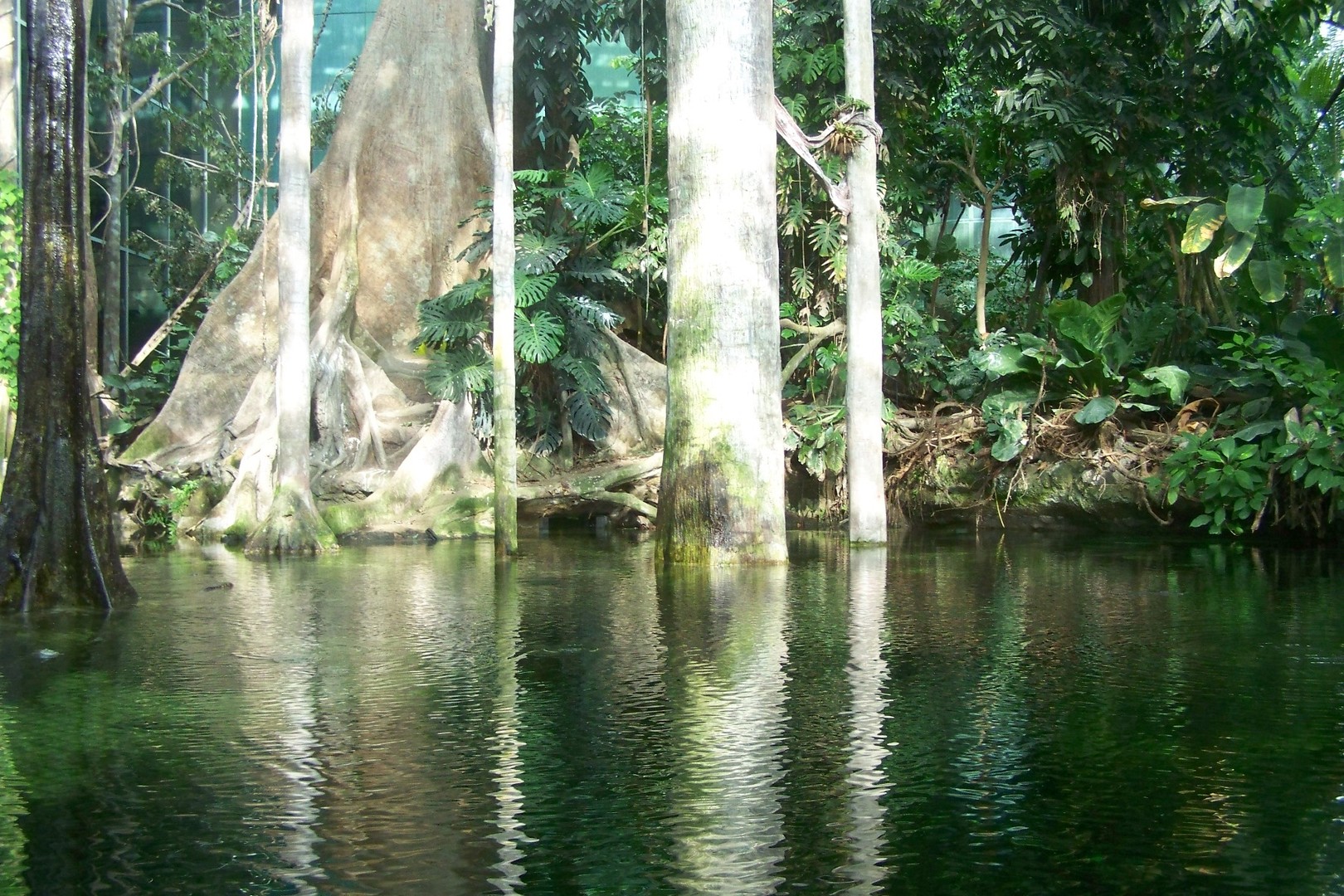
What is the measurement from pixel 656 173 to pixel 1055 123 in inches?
220

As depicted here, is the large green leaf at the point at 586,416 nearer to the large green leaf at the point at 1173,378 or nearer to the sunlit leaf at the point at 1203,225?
the large green leaf at the point at 1173,378

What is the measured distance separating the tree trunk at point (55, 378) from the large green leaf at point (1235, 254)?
979 cm

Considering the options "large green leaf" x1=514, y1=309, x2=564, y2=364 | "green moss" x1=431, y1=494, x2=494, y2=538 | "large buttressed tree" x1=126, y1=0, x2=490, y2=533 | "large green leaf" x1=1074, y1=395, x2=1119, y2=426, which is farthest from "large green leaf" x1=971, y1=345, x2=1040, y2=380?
"large buttressed tree" x1=126, y1=0, x2=490, y2=533

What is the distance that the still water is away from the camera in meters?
2.75

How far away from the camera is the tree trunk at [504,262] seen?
38.6 ft

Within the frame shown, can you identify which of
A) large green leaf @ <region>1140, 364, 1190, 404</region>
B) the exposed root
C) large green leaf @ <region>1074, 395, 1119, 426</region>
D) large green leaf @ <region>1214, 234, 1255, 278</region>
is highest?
large green leaf @ <region>1214, 234, 1255, 278</region>

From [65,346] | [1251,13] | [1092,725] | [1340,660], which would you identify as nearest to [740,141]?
[65,346]

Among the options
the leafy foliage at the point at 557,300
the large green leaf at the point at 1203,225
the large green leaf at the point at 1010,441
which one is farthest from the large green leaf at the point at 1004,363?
the leafy foliage at the point at 557,300

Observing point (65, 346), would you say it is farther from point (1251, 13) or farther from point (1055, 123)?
point (1251, 13)

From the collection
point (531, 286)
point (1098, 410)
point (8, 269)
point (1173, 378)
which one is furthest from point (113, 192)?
point (1173, 378)

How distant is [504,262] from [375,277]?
5542 millimetres

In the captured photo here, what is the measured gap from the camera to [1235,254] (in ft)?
41.8

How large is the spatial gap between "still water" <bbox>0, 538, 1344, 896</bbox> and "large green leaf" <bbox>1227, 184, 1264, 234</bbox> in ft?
20.5

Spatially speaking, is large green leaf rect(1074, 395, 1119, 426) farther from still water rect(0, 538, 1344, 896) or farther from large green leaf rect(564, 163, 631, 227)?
still water rect(0, 538, 1344, 896)
